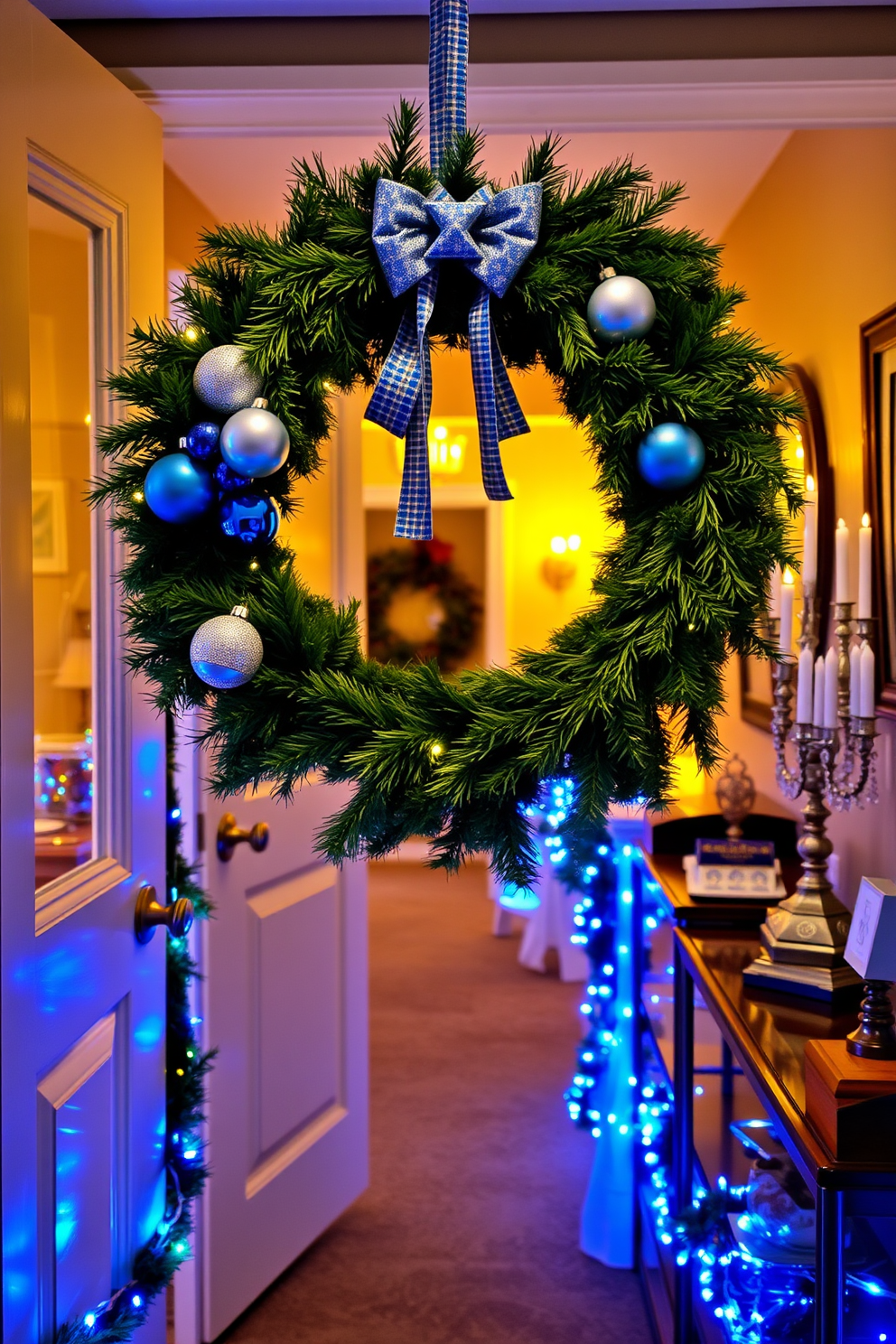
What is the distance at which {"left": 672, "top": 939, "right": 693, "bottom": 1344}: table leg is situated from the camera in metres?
1.75

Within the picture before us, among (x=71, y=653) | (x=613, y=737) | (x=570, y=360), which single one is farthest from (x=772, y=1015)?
(x=71, y=653)

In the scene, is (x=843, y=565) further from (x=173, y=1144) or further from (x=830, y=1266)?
(x=173, y=1144)

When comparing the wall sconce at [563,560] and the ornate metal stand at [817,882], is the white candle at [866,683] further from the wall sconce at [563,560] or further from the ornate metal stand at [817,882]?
the wall sconce at [563,560]

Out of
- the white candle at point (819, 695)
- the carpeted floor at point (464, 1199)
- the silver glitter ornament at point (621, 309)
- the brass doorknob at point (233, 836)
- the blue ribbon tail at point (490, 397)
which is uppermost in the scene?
the silver glitter ornament at point (621, 309)

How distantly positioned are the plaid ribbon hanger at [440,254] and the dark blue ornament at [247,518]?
0.14 metres

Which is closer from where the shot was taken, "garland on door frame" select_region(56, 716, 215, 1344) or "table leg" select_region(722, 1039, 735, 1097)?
"garland on door frame" select_region(56, 716, 215, 1344)

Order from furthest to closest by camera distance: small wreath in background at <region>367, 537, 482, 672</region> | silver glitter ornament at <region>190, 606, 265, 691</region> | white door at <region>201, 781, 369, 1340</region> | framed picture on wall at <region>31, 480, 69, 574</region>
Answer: small wreath in background at <region>367, 537, 482, 672</region> < white door at <region>201, 781, 369, 1340</region> < framed picture on wall at <region>31, 480, 69, 574</region> < silver glitter ornament at <region>190, 606, 265, 691</region>

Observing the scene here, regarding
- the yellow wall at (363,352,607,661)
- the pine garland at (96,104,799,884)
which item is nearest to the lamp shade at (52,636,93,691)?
the pine garland at (96,104,799,884)

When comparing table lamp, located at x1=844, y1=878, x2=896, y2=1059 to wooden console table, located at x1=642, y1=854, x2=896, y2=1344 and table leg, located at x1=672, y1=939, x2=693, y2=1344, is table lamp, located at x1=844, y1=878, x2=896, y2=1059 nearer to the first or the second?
wooden console table, located at x1=642, y1=854, x2=896, y2=1344

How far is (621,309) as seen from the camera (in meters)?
1.05

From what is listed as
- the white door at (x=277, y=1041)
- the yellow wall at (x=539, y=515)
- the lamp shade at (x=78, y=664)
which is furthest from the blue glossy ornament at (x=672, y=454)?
the yellow wall at (x=539, y=515)

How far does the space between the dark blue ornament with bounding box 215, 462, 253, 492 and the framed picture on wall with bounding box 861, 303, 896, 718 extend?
3.52 feet

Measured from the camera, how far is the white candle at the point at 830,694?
1.58m

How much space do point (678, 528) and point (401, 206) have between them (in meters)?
0.41
